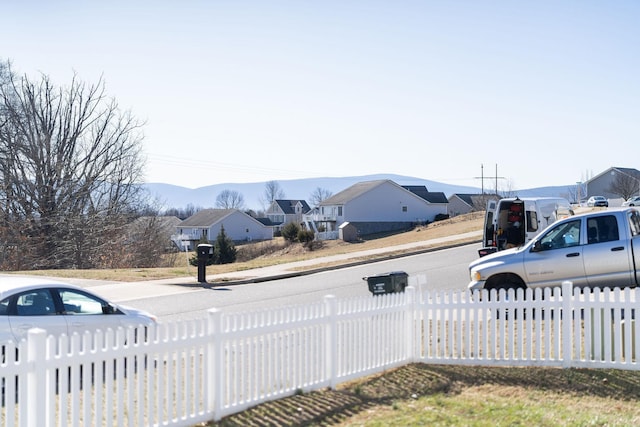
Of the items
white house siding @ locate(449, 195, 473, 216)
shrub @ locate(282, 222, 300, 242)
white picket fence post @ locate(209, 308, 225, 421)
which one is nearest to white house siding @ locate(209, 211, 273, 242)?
shrub @ locate(282, 222, 300, 242)

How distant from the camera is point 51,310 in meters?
9.73

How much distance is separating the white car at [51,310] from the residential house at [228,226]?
83.0m

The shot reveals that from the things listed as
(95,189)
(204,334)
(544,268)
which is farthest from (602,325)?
(95,189)

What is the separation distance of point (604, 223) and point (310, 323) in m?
7.71

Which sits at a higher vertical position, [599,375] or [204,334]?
[204,334]

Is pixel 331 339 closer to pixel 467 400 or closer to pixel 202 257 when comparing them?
pixel 467 400

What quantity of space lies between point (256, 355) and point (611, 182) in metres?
98.1

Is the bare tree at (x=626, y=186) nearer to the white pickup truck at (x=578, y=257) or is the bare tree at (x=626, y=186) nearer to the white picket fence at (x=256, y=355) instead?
Result: the white pickup truck at (x=578, y=257)

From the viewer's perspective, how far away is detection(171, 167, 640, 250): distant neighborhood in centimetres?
8138

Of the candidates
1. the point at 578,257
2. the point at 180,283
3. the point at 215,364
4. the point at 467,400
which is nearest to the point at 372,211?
the point at 180,283

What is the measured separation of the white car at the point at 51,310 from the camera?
9208 millimetres

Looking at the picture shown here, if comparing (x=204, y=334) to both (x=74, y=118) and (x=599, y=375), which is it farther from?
(x=74, y=118)

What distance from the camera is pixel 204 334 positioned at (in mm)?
7441

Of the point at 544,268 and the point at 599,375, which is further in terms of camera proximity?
the point at 544,268
